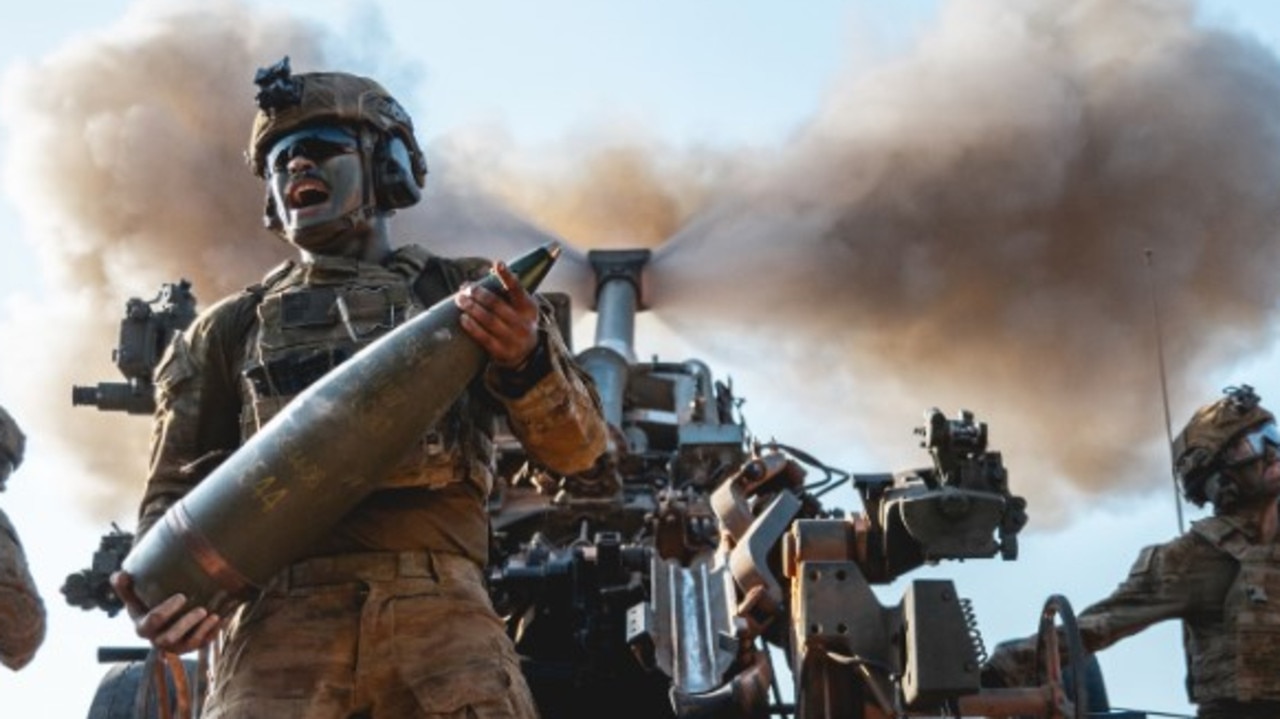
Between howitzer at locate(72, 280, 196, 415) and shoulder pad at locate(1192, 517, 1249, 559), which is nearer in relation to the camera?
shoulder pad at locate(1192, 517, 1249, 559)

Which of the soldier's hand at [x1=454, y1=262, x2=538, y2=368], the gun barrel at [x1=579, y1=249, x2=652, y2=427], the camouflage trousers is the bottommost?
the camouflage trousers

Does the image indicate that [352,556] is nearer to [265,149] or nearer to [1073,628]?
[265,149]

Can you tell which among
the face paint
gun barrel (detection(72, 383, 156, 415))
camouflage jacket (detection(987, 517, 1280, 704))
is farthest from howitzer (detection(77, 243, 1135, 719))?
gun barrel (detection(72, 383, 156, 415))

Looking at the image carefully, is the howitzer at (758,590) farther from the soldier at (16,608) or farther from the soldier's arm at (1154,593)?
the soldier at (16,608)

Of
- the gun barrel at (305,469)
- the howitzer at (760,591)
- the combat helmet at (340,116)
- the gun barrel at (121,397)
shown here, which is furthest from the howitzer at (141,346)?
the gun barrel at (305,469)

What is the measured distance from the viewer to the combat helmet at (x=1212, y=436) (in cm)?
832

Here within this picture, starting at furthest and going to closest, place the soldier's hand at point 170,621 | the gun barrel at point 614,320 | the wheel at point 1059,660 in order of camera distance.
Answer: the gun barrel at point 614,320
the wheel at point 1059,660
the soldier's hand at point 170,621

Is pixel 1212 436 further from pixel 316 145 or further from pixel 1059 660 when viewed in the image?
pixel 316 145

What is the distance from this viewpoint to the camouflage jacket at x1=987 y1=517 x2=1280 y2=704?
7.71 m

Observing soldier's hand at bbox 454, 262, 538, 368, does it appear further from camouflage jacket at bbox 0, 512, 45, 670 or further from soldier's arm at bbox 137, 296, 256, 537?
camouflage jacket at bbox 0, 512, 45, 670

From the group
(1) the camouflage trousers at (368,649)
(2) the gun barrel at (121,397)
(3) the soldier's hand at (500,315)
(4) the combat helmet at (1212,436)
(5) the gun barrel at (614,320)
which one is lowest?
(1) the camouflage trousers at (368,649)

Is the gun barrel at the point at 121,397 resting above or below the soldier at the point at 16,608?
above

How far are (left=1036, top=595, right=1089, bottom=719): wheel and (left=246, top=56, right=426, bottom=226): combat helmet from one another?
7.59 ft

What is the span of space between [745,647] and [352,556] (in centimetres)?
250
